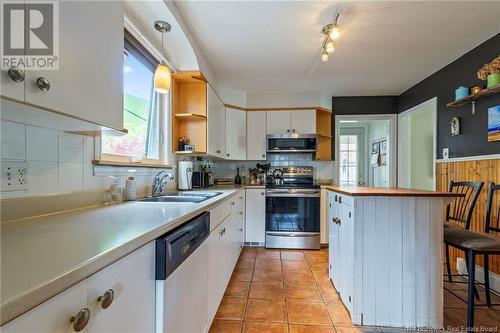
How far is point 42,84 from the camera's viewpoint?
0.75 metres

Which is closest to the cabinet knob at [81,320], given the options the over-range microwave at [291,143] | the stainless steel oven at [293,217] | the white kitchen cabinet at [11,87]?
the white kitchen cabinet at [11,87]

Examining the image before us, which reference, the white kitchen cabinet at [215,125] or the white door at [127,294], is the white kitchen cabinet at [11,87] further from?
the white kitchen cabinet at [215,125]

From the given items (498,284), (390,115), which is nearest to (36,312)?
(498,284)

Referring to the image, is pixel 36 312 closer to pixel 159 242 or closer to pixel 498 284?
pixel 159 242

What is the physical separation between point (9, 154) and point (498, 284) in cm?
370

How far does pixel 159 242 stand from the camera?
0.93 m

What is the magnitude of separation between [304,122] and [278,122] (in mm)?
415

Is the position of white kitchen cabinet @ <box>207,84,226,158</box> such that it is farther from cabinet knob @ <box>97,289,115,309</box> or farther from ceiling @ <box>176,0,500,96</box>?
cabinet knob @ <box>97,289,115,309</box>

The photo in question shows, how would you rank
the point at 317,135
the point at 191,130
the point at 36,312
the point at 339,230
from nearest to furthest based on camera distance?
the point at 36,312 < the point at 339,230 < the point at 191,130 < the point at 317,135

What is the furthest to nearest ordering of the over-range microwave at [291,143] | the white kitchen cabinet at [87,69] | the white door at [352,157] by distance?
the white door at [352,157] → the over-range microwave at [291,143] → the white kitchen cabinet at [87,69]

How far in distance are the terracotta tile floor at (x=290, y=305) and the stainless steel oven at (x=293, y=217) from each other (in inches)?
23.9

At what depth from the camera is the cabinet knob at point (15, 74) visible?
0.67 metres

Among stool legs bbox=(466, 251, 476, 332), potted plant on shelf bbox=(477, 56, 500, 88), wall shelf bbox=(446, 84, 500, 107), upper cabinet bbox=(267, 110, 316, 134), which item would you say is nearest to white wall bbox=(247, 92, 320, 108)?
upper cabinet bbox=(267, 110, 316, 134)

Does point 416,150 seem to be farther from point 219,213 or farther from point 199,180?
point 219,213
